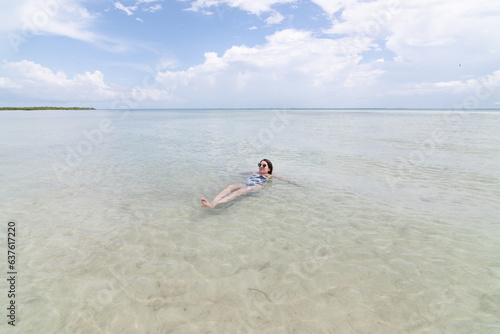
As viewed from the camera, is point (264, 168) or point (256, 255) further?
point (264, 168)

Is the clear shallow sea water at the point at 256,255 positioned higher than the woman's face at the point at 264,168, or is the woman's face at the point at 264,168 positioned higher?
the woman's face at the point at 264,168

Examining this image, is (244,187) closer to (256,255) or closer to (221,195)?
(221,195)

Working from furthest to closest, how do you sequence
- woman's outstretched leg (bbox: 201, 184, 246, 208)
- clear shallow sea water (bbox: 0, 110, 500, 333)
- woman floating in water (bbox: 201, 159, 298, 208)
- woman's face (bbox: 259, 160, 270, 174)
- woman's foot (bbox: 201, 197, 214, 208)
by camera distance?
1. woman's face (bbox: 259, 160, 270, 174)
2. woman floating in water (bbox: 201, 159, 298, 208)
3. woman's outstretched leg (bbox: 201, 184, 246, 208)
4. woman's foot (bbox: 201, 197, 214, 208)
5. clear shallow sea water (bbox: 0, 110, 500, 333)

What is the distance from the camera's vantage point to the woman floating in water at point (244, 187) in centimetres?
970

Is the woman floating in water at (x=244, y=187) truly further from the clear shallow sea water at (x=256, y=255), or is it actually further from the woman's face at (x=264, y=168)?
the clear shallow sea water at (x=256, y=255)

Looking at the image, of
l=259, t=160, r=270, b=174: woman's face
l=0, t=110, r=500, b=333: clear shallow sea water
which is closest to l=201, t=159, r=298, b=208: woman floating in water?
l=259, t=160, r=270, b=174: woman's face

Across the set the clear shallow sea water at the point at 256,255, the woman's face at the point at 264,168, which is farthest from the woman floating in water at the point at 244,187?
the clear shallow sea water at the point at 256,255

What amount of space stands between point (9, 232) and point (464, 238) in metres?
13.2

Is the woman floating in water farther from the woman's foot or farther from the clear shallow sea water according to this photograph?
the clear shallow sea water

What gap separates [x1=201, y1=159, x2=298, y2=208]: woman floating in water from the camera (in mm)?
9695

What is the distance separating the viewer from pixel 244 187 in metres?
11.3

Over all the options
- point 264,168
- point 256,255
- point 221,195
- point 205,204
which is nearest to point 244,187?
point 221,195

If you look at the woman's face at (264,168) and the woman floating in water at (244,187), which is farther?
the woman's face at (264,168)

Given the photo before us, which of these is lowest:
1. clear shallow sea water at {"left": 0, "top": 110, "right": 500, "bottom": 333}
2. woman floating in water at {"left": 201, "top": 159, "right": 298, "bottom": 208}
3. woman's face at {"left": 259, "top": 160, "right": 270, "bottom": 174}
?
clear shallow sea water at {"left": 0, "top": 110, "right": 500, "bottom": 333}
